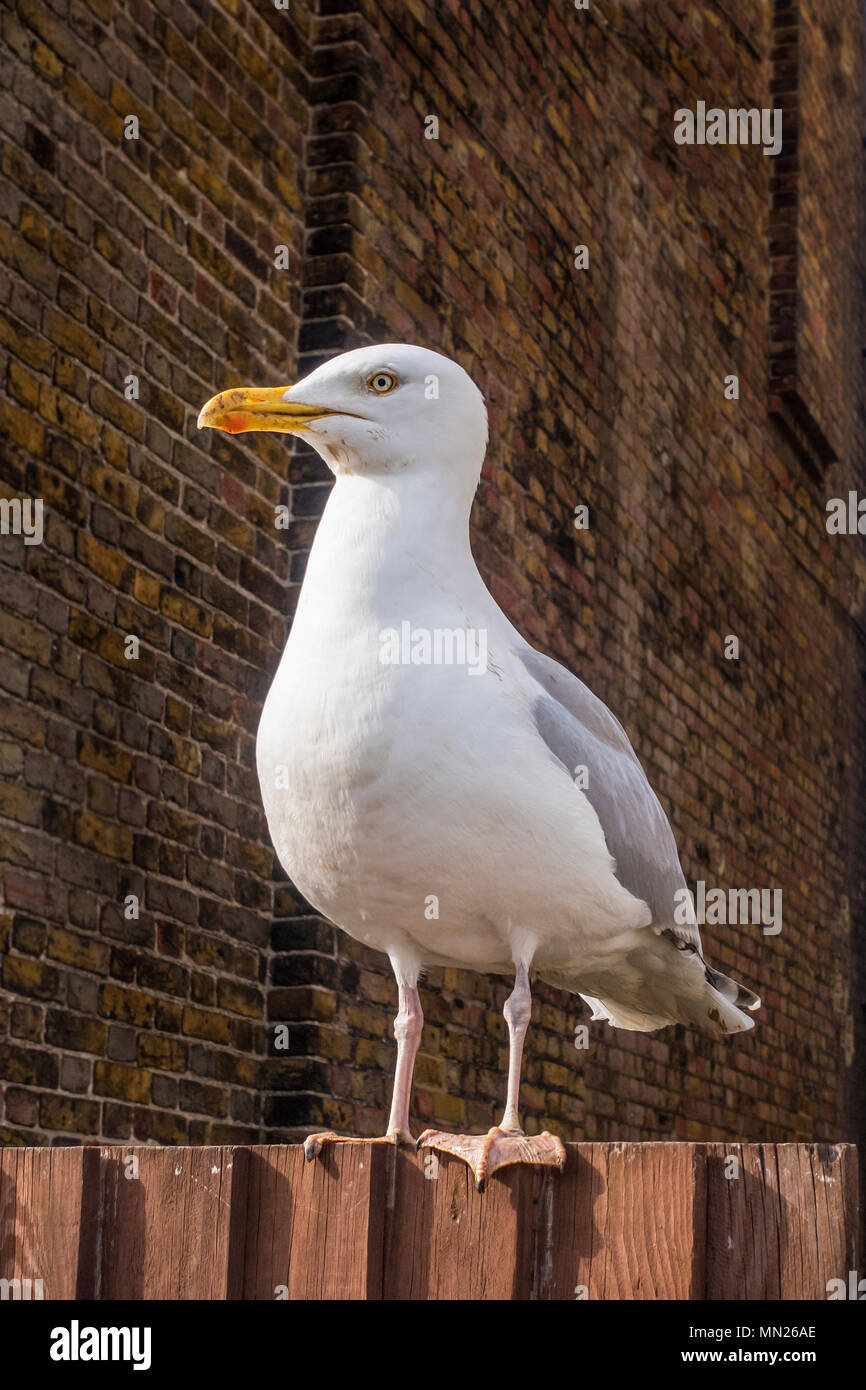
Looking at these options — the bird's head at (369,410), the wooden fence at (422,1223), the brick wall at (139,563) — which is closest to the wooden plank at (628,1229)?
the wooden fence at (422,1223)

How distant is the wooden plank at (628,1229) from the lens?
1.76 metres

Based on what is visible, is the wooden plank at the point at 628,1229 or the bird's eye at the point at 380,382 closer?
the wooden plank at the point at 628,1229

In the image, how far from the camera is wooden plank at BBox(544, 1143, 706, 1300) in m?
1.76

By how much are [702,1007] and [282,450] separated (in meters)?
2.47

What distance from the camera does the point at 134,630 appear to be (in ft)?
13.5

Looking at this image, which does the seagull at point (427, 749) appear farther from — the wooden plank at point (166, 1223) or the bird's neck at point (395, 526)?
the wooden plank at point (166, 1223)

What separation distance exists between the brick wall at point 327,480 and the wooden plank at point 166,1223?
1752 millimetres

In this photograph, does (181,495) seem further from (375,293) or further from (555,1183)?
(555,1183)

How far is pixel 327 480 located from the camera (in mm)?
4730

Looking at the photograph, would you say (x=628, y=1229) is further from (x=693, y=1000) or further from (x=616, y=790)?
(x=693, y=1000)

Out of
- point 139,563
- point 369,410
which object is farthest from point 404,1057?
point 139,563

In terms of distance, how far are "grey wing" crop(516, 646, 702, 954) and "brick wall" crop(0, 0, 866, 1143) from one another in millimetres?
1540

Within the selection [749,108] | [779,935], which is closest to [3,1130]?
[779,935]

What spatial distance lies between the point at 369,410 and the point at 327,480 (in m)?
2.37
